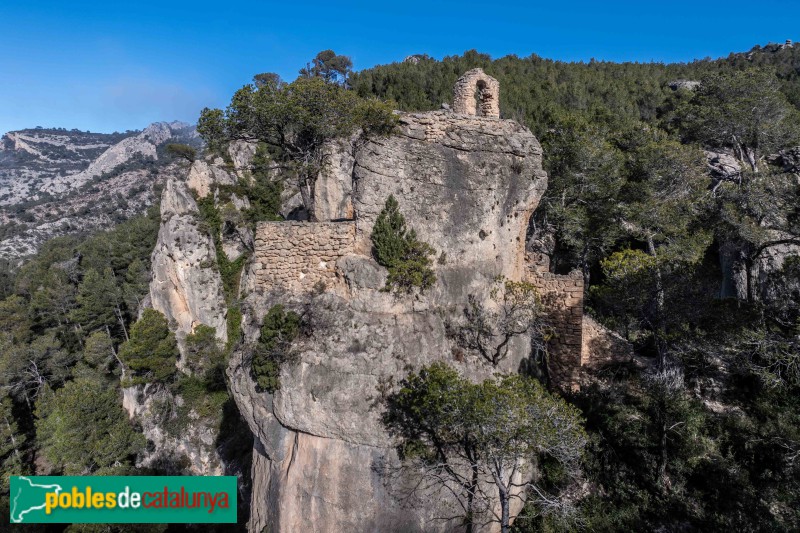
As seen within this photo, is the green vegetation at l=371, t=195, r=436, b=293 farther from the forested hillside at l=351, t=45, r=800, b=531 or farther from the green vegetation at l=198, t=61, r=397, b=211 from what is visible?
the green vegetation at l=198, t=61, r=397, b=211

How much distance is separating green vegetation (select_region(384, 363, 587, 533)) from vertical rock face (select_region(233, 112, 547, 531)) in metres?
0.45

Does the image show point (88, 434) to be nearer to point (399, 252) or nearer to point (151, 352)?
point (151, 352)

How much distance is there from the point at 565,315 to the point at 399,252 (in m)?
→ 6.40

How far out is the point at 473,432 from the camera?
7469 millimetres

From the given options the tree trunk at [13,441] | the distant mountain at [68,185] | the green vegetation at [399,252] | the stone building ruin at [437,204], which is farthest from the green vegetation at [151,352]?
the distant mountain at [68,185]

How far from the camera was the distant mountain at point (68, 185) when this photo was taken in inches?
3561

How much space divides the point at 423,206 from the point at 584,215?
11.9 meters

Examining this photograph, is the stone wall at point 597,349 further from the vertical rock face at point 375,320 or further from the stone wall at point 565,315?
the vertical rock face at point 375,320

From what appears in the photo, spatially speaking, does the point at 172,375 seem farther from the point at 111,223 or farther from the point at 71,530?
the point at 111,223

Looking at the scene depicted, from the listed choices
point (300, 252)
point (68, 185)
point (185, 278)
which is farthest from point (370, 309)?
point (68, 185)

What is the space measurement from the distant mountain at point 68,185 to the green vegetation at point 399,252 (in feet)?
184

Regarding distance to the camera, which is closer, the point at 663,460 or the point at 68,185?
the point at 663,460

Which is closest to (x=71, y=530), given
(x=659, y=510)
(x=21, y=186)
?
(x=659, y=510)

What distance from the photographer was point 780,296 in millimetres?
9547
